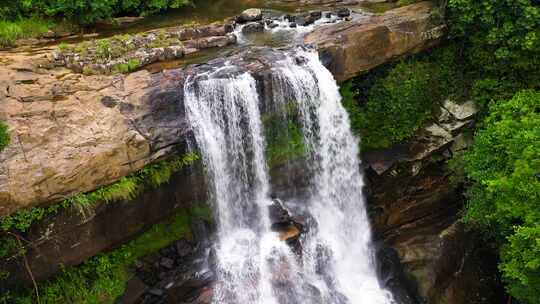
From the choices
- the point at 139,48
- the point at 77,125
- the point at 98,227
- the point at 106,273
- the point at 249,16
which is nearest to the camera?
the point at 77,125

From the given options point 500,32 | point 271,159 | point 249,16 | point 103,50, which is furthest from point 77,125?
point 500,32

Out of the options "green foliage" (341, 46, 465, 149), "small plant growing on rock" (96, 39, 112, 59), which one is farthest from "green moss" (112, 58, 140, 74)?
"green foliage" (341, 46, 465, 149)

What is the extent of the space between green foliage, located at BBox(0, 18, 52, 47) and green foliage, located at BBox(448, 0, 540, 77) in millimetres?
13270

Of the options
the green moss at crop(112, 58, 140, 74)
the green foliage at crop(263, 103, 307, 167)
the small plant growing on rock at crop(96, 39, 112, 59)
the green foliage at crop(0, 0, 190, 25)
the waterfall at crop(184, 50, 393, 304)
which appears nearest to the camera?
the waterfall at crop(184, 50, 393, 304)

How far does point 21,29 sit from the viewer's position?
46.3ft

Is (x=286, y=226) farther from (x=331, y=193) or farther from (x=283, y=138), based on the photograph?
(x=283, y=138)

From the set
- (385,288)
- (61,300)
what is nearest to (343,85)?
(385,288)

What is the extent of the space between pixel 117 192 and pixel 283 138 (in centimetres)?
484

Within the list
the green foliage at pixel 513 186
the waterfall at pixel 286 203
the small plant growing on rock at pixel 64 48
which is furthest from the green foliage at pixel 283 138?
the small plant growing on rock at pixel 64 48

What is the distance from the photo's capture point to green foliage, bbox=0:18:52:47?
13.5 metres

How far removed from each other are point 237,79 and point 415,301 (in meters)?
7.85

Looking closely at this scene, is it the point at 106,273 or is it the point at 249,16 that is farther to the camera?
the point at 249,16

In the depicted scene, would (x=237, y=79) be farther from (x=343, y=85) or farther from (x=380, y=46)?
(x=380, y=46)

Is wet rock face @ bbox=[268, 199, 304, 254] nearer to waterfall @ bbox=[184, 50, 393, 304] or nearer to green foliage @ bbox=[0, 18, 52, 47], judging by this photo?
waterfall @ bbox=[184, 50, 393, 304]
